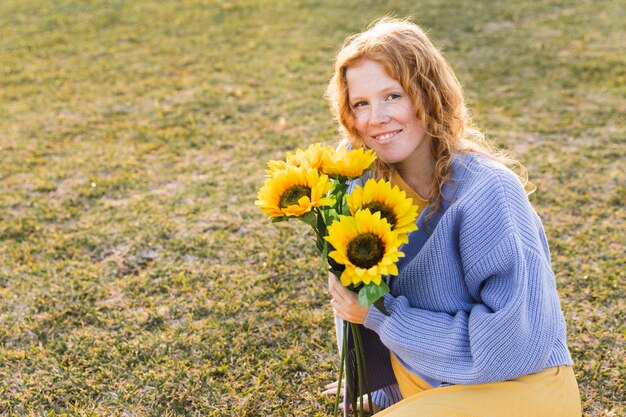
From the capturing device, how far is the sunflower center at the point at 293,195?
1679 millimetres

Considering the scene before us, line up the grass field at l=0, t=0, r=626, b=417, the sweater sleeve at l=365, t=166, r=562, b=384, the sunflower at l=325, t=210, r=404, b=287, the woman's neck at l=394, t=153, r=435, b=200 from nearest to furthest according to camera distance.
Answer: the sunflower at l=325, t=210, r=404, b=287 → the sweater sleeve at l=365, t=166, r=562, b=384 → the woman's neck at l=394, t=153, r=435, b=200 → the grass field at l=0, t=0, r=626, b=417

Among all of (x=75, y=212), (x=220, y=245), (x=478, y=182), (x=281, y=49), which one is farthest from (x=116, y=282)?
(x=281, y=49)

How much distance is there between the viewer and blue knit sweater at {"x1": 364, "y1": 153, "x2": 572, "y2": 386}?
179 cm

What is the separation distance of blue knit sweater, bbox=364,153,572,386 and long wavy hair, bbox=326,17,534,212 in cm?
16

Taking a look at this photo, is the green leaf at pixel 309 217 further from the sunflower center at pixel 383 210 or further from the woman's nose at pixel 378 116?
the woman's nose at pixel 378 116

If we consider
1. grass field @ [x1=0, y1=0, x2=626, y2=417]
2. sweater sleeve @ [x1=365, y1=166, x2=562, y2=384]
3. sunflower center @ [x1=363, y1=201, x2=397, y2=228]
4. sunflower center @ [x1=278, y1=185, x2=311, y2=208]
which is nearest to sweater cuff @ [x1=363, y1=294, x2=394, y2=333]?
sweater sleeve @ [x1=365, y1=166, x2=562, y2=384]

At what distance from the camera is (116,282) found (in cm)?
A: 346

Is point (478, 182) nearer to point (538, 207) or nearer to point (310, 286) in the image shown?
point (310, 286)

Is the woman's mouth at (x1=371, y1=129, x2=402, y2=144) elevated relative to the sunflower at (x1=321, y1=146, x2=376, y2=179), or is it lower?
lower

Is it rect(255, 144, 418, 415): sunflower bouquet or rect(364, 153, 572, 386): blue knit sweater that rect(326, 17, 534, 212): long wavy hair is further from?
Answer: rect(255, 144, 418, 415): sunflower bouquet

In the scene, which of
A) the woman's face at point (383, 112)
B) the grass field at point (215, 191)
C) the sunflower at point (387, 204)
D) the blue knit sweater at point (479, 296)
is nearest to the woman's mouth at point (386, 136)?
the woman's face at point (383, 112)

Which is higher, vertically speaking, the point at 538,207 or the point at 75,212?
the point at 75,212

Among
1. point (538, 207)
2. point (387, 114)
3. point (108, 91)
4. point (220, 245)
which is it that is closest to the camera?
point (387, 114)

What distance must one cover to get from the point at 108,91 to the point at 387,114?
5124 mm
